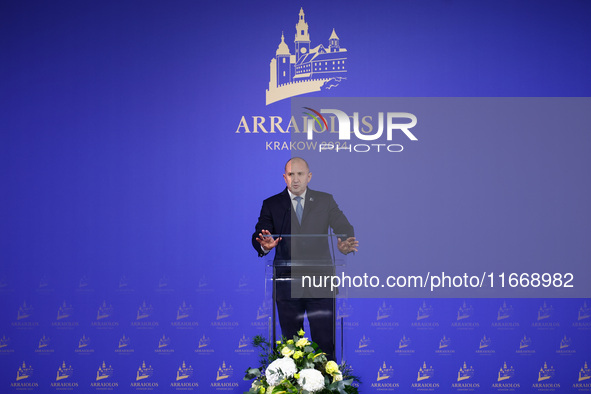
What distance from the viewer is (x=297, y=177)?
4215 millimetres

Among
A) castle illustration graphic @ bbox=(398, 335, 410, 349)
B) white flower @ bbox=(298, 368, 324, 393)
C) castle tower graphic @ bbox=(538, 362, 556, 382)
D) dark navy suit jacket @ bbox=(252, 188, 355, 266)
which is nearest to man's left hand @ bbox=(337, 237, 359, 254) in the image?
Result: dark navy suit jacket @ bbox=(252, 188, 355, 266)

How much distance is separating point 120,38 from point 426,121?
2.78 metres

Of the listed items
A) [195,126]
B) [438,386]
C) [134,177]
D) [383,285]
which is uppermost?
[195,126]

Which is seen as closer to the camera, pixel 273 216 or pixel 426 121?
pixel 273 216

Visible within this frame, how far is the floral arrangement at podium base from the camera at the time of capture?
245 cm

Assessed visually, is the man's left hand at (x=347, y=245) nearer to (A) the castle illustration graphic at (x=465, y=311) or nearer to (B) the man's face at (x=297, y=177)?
(B) the man's face at (x=297, y=177)

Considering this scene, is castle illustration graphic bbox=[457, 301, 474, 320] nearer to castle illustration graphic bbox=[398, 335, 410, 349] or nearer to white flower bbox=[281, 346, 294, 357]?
castle illustration graphic bbox=[398, 335, 410, 349]

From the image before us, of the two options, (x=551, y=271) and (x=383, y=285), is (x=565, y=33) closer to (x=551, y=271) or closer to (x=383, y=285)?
(x=551, y=271)

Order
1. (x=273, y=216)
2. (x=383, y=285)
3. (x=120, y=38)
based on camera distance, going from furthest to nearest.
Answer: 1. (x=120, y=38)
2. (x=383, y=285)
3. (x=273, y=216)

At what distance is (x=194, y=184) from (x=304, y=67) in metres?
1.40

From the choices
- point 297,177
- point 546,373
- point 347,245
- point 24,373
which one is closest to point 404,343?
point 546,373

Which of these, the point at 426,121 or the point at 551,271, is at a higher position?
the point at 426,121

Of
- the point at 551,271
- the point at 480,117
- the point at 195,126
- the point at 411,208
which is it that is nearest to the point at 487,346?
the point at 551,271

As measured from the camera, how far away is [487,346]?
4812 mm
